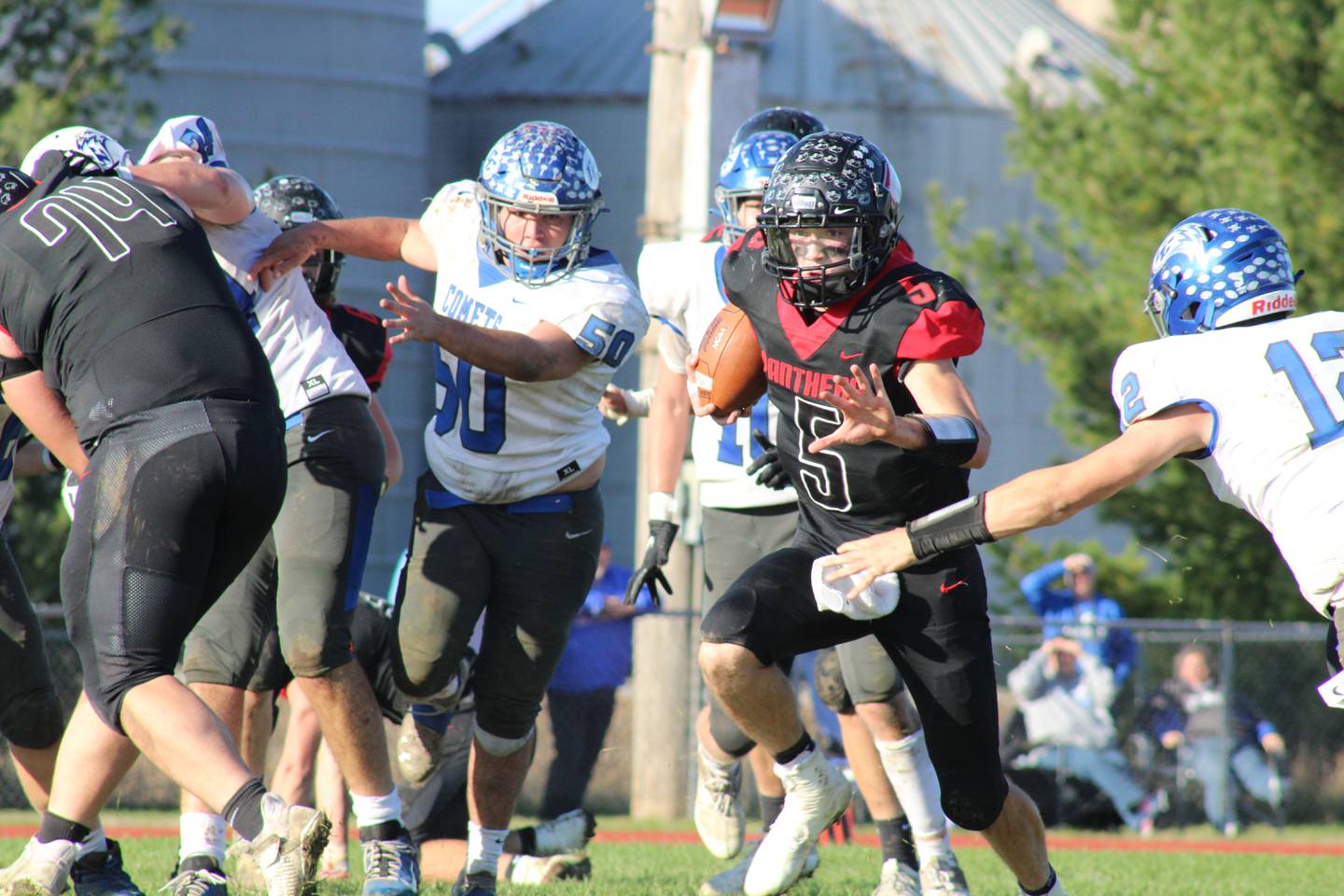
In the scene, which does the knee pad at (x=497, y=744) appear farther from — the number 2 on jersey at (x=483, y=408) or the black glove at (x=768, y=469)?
the black glove at (x=768, y=469)

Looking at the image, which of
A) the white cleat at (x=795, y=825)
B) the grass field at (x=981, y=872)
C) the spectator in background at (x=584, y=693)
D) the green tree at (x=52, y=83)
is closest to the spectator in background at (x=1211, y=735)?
the grass field at (x=981, y=872)

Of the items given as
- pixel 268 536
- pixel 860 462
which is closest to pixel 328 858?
pixel 268 536

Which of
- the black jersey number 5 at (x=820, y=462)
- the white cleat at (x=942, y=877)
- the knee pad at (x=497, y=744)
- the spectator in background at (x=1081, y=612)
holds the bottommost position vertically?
the white cleat at (x=942, y=877)

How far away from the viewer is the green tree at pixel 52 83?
1076 centimetres

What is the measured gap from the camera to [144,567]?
3.64 metres

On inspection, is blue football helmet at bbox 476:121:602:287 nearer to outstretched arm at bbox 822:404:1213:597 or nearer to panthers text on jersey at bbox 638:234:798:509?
panthers text on jersey at bbox 638:234:798:509

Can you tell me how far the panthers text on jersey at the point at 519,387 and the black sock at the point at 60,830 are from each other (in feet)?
4.76

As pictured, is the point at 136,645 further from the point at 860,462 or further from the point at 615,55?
the point at 615,55

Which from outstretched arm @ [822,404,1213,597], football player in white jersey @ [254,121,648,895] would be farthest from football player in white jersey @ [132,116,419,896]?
outstretched arm @ [822,404,1213,597]

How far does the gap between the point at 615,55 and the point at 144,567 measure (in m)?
16.7

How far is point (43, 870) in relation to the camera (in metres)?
3.96

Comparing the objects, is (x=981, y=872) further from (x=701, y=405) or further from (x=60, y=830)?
(x=60, y=830)

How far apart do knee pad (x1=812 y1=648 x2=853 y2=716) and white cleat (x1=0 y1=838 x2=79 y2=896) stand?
7.99 ft

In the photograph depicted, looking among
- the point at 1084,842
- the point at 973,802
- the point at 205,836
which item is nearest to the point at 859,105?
the point at 1084,842
